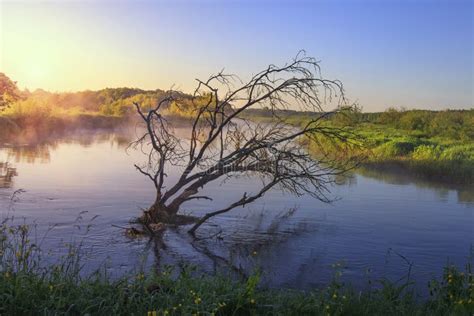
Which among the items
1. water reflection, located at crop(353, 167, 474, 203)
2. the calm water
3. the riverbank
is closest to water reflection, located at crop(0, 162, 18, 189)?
the calm water

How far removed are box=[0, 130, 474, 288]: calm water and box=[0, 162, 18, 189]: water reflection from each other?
30 millimetres

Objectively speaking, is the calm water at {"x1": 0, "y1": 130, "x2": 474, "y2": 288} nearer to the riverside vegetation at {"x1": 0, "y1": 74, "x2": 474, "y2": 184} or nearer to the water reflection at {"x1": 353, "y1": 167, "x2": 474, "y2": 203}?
the water reflection at {"x1": 353, "y1": 167, "x2": 474, "y2": 203}

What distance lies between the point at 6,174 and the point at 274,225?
9.12 metres

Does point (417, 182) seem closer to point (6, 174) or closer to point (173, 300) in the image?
point (6, 174)

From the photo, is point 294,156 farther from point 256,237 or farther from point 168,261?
point 168,261

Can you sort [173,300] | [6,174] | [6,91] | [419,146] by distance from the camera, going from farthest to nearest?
[6,91] → [419,146] → [6,174] → [173,300]

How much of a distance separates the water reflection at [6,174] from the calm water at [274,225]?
3cm

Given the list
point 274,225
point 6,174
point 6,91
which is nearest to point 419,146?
point 274,225

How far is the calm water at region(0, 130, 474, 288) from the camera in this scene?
9.06m

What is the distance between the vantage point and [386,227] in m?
12.4

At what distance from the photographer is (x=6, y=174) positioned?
54.4ft

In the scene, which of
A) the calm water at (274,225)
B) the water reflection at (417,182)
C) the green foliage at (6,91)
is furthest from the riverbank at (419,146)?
the green foliage at (6,91)

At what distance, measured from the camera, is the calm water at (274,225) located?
906 cm

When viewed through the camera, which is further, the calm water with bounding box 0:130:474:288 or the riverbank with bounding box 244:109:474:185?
the riverbank with bounding box 244:109:474:185
